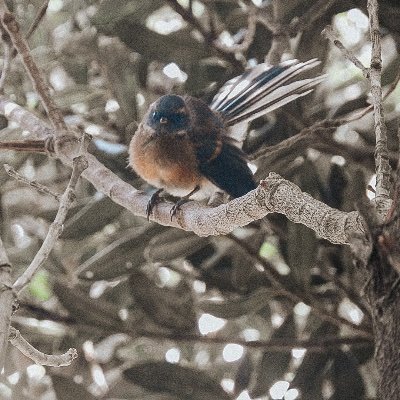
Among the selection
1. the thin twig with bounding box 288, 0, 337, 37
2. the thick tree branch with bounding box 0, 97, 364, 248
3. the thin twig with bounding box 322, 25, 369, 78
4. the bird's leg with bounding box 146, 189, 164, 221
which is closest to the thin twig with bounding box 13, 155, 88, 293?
the thick tree branch with bounding box 0, 97, 364, 248

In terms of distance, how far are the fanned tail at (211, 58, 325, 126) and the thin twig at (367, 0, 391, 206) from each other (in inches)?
24.2

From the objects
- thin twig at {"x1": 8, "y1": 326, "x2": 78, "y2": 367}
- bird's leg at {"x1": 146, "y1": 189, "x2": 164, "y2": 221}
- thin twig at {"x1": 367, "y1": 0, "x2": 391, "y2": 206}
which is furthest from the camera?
bird's leg at {"x1": 146, "y1": 189, "x2": 164, "y2": 221}

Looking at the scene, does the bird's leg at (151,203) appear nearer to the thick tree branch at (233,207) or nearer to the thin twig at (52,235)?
the thick tree branch at (233,207)

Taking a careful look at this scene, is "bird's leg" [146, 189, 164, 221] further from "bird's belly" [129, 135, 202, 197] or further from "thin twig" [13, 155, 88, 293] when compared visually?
"bird's belly" [129, 135, 202, 197]

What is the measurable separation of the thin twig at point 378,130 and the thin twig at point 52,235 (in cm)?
45

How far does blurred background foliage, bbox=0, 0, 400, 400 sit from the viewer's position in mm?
2285

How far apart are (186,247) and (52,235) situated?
113 cm

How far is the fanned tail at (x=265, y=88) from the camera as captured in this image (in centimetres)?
202

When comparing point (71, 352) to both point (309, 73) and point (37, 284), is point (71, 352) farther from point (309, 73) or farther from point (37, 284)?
point (37, 284)

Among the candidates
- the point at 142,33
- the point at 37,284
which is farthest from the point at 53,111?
the point at 37,284

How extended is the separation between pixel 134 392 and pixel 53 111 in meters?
0.85

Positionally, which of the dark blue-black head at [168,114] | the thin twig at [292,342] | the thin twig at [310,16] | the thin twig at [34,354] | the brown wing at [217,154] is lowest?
the thin twig at [292,342]

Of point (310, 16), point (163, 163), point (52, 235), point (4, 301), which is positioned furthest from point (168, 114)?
point (4, 301)

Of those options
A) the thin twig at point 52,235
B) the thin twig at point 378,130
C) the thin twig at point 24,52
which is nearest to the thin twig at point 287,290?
the thin twig at point 24,52
